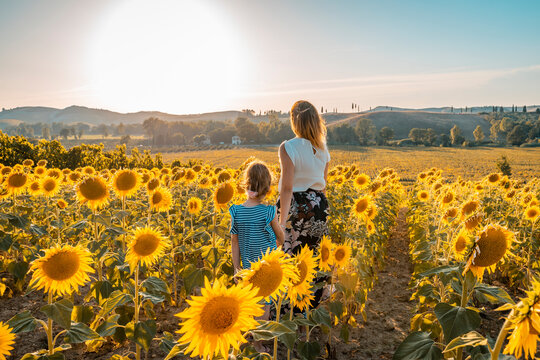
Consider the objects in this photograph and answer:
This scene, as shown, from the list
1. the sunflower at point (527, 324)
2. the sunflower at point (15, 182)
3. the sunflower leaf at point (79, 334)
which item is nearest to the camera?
the sunflower at point (527, 324)

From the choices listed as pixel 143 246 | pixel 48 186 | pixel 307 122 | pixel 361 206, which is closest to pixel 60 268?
pixel 143 246

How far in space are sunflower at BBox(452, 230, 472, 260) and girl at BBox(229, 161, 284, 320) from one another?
4.51 ft

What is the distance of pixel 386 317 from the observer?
4.59 m

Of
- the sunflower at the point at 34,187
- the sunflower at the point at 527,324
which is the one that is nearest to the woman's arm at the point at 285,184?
the sunflower at the point at 527,324

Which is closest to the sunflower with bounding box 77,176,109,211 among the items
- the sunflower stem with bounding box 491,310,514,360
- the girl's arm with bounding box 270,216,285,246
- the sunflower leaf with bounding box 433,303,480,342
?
the girl's arm with bounding box 270,216,285,246

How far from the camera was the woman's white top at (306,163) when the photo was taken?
3.49m

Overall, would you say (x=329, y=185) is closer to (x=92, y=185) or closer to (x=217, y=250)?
(x=217, y=250)

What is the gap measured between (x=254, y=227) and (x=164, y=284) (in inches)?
35.9

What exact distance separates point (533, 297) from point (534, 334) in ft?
0.44

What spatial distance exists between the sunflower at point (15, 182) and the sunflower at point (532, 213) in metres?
6.83

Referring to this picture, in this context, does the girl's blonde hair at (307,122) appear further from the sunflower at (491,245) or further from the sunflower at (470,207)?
the sunflower at (491,245)

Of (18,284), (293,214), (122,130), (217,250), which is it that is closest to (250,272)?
(217,250)

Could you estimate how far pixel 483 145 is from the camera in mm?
78938

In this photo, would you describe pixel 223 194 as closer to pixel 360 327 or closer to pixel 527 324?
pixel 360 327
